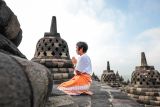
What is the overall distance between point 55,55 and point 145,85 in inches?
387

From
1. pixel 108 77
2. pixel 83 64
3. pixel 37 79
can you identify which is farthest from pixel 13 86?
pixel 108 77

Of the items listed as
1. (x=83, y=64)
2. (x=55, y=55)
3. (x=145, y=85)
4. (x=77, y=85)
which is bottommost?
(x=145, y=85)

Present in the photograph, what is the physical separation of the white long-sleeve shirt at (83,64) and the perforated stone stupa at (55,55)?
4.95 m

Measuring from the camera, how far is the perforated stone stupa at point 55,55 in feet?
33.1

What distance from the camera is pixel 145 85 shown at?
18219 millimetres

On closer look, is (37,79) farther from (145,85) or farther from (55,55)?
(145,85)

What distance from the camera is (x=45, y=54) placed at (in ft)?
35.0

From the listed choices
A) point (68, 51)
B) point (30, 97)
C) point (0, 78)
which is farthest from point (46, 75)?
point (68, 51)

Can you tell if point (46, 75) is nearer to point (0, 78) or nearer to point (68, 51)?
point (0, 78)

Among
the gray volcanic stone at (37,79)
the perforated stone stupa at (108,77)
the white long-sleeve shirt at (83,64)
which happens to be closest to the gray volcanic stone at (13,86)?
the gray volcanic stone at (37,79)

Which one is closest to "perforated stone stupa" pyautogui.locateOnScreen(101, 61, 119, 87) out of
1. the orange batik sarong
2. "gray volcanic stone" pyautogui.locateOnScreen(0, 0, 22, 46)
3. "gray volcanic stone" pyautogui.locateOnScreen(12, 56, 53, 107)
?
the orange batik sarong

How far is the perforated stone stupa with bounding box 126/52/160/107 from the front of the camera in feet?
56.5

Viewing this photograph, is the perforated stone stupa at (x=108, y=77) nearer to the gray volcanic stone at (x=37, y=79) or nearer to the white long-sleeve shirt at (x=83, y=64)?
the white long-sleeve shirt at (x=83, y=64)

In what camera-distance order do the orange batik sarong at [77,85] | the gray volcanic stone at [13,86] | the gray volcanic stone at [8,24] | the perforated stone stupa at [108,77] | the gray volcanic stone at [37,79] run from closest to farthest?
the gray volcanic stone at [13,86] → the gray volcanic stone at [37,79] → the gray volcanic stone at [8,24] → the orange batik sarong at [77,85] → the perforated stone stupa at [108,77]
